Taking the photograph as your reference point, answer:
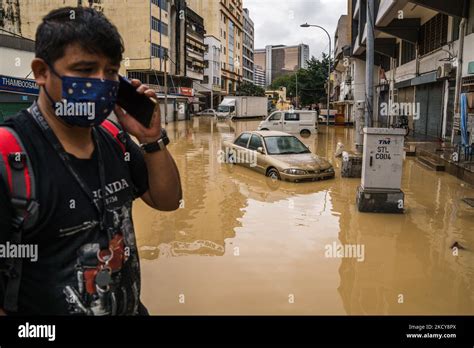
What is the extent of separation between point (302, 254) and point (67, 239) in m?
5.11

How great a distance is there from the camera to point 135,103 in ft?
6.55

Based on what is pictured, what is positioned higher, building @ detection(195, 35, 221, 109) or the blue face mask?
building @ detection(195, 35, 221, 109)

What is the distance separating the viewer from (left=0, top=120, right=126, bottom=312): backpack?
150 cm

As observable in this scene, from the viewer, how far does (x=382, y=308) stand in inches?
185

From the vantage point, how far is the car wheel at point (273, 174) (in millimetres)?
12358

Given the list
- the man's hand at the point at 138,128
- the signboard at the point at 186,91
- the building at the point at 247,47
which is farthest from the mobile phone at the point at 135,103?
the building at the point at 247,47

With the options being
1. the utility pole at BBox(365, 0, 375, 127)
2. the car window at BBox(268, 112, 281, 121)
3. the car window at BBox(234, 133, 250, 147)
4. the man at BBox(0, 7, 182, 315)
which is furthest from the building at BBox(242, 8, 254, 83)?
the man at BBox(0, 7, 182, 315)

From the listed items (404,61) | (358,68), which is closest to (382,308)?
(404,61)

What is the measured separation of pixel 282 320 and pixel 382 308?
331 centimetres

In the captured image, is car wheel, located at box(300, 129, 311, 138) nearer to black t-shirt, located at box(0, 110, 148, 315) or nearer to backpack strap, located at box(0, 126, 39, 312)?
black t-shirt, located at box(0, 110, 148, 315)

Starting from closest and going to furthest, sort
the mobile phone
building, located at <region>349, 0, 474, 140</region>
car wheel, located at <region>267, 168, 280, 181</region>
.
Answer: the mobile phone → car wheel, located at <region>267, 168, 280, 181</region> → building, located at <region>349, 0, 474, 140</region>

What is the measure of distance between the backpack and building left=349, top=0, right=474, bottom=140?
16308 millimetres

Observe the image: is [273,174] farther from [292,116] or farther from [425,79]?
[292,116]

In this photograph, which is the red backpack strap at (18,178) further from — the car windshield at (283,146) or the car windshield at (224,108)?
the car windshield at (224,108)
